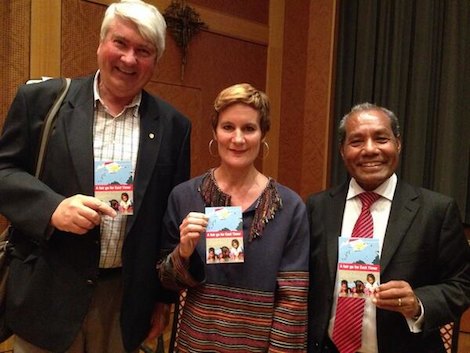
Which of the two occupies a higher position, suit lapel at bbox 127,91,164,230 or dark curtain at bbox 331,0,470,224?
dark curtain at bbox 331,0,470,224

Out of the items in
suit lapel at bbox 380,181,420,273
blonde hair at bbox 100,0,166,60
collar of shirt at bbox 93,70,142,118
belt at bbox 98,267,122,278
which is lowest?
belt at bbox 98,267,122,278

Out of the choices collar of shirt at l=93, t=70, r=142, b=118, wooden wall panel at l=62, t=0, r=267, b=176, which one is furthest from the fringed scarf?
wooden wall panel at l=62, t=0, r=267, b=176

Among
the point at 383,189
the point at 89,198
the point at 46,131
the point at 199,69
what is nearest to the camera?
the point at 89,198

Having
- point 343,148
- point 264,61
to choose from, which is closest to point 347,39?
point 264,61

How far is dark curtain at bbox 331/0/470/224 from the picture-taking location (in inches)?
153

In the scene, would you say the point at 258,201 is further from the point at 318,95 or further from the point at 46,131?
the point at 318,95

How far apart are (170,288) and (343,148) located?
33.1 inches

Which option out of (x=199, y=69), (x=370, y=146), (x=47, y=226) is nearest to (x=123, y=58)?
(x=47, y=226)

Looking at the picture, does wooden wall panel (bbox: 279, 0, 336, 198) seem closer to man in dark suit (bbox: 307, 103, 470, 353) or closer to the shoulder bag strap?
man in dark suit (bbox: 307, 103, 470, 353)

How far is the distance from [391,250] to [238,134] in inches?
26.6

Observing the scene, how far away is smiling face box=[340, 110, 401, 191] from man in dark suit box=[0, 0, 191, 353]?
710mm

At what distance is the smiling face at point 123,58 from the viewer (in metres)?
1.68

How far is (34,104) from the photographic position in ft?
5.45

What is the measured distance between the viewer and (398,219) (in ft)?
5.94
